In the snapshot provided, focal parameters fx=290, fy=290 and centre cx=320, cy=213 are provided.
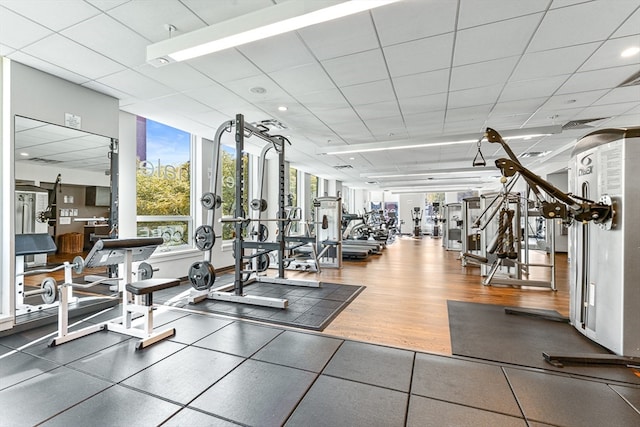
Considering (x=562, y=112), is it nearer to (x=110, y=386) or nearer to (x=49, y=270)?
(x=110, y=386)

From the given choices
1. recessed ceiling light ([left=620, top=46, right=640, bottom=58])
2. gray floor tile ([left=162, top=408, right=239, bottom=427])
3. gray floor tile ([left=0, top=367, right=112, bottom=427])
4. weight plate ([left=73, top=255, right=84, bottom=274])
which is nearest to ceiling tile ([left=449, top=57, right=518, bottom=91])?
recessed ceiling light ([left=620, top=46, right=640, bottom=58])

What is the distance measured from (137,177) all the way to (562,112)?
22.8 ft

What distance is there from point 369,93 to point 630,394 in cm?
373

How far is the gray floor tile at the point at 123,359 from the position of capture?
2.16m

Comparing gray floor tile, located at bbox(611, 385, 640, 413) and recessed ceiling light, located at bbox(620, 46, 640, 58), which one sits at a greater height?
recessed ceiling light, located at bbox(620, 46, 640, 58)

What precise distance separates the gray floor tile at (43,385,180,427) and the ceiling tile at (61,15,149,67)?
9.34 ft

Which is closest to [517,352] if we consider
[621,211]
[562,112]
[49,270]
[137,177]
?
[621,211]

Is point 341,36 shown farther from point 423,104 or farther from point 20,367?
point 20,367

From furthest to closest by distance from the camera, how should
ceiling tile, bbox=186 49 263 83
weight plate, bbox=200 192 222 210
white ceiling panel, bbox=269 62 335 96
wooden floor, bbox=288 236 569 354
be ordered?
weight plate, bbox=200 192 222 210 < white ceiling panel, bbox=269 62 335 96 < ceiling tile, bbox=186 49 263 83 < wooden floor, bbox=288 236 569 354

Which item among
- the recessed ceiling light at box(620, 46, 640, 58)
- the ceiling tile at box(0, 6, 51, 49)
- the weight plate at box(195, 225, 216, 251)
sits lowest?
the weight plate at box(195, 225, 216, 251)

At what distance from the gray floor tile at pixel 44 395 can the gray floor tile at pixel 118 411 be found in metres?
0.09

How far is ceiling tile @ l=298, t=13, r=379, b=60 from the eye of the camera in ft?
8.09

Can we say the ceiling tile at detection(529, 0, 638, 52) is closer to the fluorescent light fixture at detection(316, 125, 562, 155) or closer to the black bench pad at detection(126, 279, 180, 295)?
the fluorescent light fixture at detection(316, 125, 562, 155)

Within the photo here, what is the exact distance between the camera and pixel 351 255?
773 cm
